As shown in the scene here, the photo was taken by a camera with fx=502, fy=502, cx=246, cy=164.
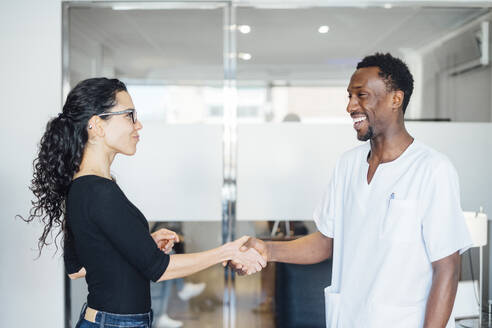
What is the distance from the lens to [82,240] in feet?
4.90

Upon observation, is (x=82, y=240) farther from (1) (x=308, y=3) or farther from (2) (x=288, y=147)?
(1) (x=308, y=3)

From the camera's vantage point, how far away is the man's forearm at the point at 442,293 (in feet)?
4.96

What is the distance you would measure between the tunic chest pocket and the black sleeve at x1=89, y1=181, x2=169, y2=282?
2.43ft

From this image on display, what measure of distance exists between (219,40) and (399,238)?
6.19 ft

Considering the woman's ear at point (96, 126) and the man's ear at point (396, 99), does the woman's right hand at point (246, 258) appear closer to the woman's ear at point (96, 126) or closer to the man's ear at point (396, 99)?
the woman's ear at point (96, 126)

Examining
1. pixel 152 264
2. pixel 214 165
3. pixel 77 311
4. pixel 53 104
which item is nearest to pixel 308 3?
pixel 214 165

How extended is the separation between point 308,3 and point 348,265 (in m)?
1.85

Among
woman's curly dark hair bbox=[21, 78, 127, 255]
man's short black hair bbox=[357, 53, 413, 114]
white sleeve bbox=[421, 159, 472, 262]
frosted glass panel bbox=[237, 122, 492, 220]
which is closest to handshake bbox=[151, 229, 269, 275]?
woman's curly dark hair bbox=[21, 78, 127, 255]

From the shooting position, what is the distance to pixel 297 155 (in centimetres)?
306

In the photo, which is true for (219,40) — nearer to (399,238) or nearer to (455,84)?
(455,84)

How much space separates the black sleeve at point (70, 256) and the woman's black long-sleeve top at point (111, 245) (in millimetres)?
138

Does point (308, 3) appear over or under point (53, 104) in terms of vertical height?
over

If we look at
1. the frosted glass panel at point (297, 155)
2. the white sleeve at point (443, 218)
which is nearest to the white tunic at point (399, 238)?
the white sleeve at point (443, 218)

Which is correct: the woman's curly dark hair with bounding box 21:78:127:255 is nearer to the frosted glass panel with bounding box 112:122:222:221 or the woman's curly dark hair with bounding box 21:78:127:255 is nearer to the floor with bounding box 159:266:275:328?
the frosted glass panel with bounding box 112:122:222:221
